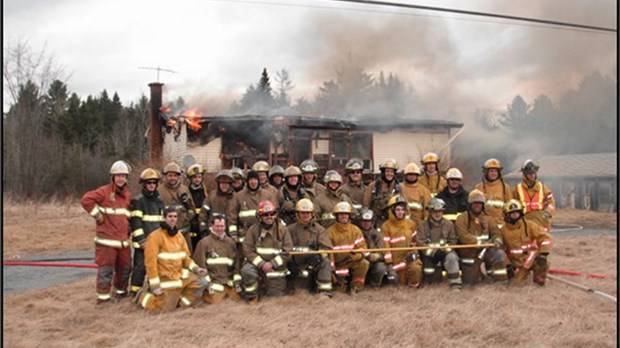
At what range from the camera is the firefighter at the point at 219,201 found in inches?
324

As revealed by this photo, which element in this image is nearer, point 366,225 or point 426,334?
point 426,334

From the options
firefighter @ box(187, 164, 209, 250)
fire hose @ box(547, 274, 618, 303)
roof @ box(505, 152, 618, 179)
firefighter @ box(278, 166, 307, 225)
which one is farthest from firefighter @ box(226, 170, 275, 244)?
roof @ box(505, 152, 618, 179)

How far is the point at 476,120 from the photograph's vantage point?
→ 81.4 ft

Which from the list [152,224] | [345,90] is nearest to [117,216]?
[152,224]

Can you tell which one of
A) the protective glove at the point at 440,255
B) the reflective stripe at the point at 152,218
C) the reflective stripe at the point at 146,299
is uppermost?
the reflective stripe at the point at 152,218

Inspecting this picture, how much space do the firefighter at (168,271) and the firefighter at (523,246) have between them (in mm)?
4389

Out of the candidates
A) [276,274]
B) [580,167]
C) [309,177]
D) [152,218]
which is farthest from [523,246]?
[580,167]

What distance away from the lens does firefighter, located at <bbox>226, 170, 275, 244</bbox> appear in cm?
816

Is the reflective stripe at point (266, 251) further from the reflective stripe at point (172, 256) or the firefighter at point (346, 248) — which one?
the reflective stripe at point (172, 256)

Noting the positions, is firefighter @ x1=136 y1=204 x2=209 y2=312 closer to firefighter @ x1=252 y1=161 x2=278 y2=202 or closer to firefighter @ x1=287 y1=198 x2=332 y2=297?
firefighter @ x1=287 y1=198 x2=332 y2=297

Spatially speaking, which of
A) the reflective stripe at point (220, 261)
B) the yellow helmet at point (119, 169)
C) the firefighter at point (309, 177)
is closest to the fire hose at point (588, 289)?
the firefighter at point (309, 177)

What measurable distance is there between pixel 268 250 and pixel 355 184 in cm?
207

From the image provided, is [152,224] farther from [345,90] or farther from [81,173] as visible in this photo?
[81,173]

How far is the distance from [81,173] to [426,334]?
118 feet
